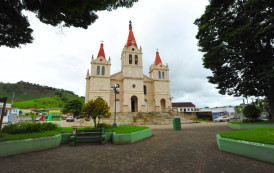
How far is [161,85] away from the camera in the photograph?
3266 cm

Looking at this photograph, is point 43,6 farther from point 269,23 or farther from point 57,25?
point 269,23

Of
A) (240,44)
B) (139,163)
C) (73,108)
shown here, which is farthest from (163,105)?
(73,108)

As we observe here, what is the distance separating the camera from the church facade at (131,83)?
28.2 m

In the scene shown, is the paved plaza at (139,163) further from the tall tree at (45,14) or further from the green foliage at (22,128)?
the tall tree at (45,14)

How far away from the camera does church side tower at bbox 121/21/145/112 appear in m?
29.0

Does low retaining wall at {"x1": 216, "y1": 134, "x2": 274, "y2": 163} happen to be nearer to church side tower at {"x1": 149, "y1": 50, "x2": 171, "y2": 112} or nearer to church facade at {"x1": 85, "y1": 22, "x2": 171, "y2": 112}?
church facade at {"x1": 85, "y1": 22, "x2": 171, "y2": 112}

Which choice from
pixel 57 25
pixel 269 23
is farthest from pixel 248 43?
pixel 57 25

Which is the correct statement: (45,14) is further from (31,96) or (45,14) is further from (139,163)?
(31,96)

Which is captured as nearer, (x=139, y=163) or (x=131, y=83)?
(x=139, y=163)

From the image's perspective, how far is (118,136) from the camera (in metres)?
7.38

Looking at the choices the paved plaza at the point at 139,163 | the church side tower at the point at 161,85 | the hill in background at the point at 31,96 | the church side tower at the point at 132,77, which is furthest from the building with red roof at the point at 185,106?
the hill in background at the point at 31,96

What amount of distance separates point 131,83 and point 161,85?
785cm

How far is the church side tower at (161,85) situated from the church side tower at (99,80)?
11.4 metres

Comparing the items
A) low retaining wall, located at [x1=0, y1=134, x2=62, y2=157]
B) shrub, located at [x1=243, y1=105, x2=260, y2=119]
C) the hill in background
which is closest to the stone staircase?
shrub, located at [x1=243, y1=105, x2=260, y2=119]
